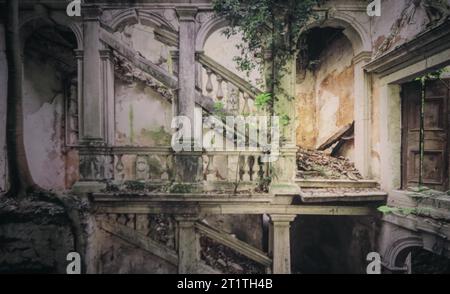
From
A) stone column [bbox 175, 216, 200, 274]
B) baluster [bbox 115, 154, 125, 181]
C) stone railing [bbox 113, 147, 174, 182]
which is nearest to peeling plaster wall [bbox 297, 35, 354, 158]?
stone column [bbox 175, 216, 200, 274]

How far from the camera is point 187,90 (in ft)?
15.5

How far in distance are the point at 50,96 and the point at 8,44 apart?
302 cm

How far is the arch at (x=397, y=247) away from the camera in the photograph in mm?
4051

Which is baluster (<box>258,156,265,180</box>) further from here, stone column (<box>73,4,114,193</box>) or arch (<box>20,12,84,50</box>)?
arch (<box>20,12,84,50</box>)

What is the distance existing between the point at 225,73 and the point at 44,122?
5.88 meters

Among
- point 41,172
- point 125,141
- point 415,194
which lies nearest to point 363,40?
point 415,194

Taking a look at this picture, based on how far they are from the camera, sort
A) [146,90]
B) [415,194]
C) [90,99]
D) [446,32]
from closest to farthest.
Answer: [446,32], [415,194], [90,99], [146,90]

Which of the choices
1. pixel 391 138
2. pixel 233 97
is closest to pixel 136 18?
pixel 233 97

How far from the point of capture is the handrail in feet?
15.8

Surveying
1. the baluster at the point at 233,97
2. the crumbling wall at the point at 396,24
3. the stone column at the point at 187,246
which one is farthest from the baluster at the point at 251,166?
the crumbling wall at the point at 396,24

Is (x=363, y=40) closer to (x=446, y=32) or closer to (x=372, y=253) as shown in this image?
(x=446, y=32)

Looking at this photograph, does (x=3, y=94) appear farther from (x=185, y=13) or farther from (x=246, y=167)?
(x=246, y=167)

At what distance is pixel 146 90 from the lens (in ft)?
22.4

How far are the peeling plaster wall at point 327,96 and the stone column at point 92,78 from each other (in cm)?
604
